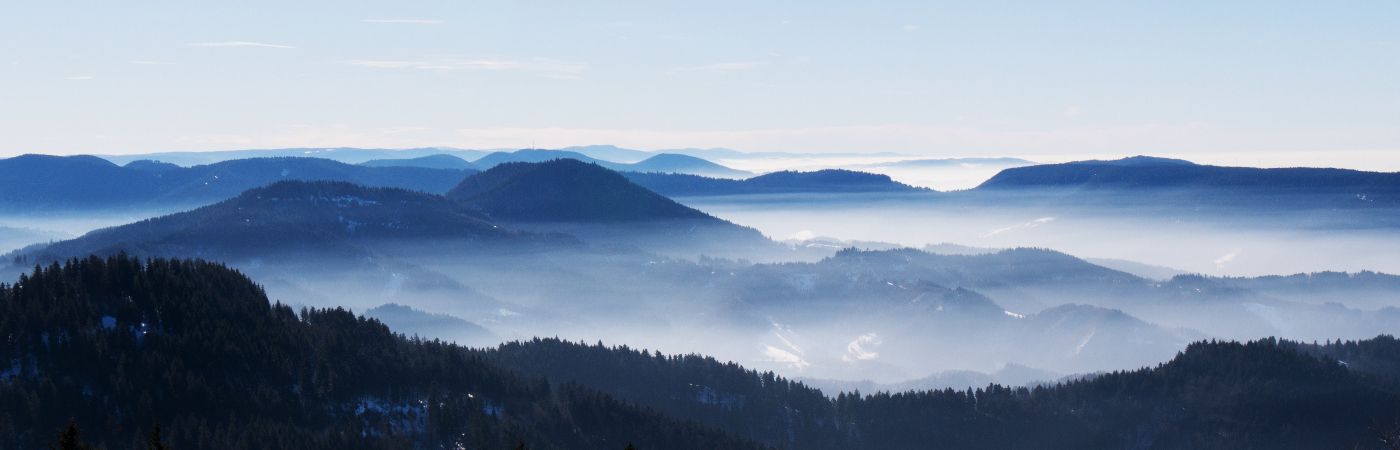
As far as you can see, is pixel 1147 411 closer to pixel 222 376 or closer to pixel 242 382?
pixel 242 382

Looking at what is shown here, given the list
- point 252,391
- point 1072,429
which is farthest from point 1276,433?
point 252,391

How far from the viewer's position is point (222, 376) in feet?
337

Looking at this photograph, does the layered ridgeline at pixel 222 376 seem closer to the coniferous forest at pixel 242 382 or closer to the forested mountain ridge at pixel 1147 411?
the coniferous forest at pixel 242 382

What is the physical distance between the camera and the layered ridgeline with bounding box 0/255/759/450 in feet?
295

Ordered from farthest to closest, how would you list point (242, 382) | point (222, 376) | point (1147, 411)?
point (1147, 411) < point (242, 382) < point (222, 376)

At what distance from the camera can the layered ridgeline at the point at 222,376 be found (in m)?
89.9

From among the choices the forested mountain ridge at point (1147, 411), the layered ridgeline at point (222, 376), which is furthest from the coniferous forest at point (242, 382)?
the forested mountain ridge at point (1147, 411)

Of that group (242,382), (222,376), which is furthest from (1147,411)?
(222,376)

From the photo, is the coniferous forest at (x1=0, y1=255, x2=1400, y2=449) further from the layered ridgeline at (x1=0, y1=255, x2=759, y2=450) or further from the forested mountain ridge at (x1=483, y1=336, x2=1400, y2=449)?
the forested mountain ridge at (x1=483, y1=336, x2=1400, y2=449)

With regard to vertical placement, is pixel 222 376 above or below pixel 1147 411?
above

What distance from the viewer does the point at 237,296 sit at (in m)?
117

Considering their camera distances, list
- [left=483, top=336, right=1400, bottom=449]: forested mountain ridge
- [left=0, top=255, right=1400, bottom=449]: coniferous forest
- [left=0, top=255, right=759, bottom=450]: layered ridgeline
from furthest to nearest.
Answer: [left=483, top=336, right=1400, bottom=449]: forested mountain ridge
[left=0, top=255, right=1400, bottom=449]: coniferous forest
[left=0, top=255, right=759, bottom=450]: layered ridgeline

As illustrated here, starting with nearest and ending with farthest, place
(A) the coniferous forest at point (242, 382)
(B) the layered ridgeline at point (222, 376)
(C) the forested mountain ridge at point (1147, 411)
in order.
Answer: (B) the layered ridgeline at point (222, 376) < (A) the coniferous forest at point (242, 382) < (C) the forested mountain ridge at point (1147, 411)

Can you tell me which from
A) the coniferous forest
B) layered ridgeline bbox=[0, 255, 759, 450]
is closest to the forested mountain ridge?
the coniferous forest
